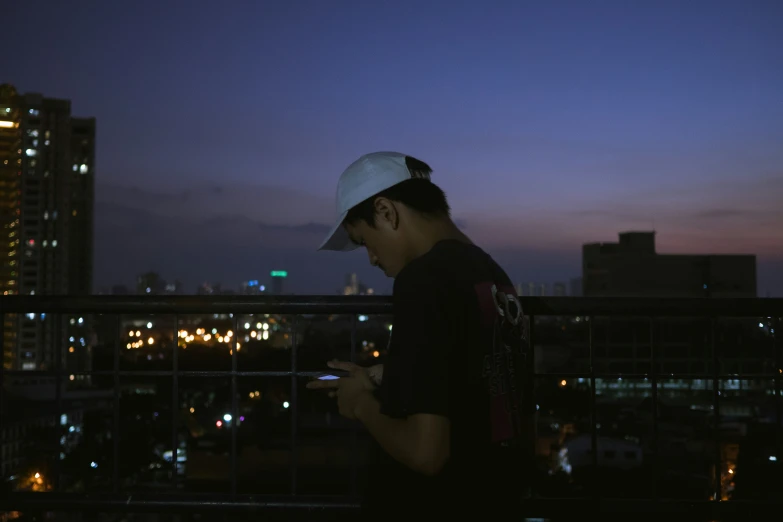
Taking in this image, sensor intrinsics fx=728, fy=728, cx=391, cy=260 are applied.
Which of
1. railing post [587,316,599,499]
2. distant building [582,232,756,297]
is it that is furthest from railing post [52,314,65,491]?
distant building [582,232,756,297]

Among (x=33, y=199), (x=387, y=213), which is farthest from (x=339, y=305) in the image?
(x=33, y=199)

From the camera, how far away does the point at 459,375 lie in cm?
196

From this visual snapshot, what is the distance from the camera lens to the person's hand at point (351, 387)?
7.08ft

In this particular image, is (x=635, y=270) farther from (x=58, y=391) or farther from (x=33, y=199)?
(x=33, y=199)

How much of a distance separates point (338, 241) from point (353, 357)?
4.43ft

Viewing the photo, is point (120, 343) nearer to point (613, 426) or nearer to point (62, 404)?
point (62, 404)

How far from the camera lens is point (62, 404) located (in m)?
3.92

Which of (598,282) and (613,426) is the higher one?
(598,282)

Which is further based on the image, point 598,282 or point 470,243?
point 598,282

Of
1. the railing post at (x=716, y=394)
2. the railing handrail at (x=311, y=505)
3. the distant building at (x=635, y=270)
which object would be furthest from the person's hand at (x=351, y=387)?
the distant building at (x=635, y=270)

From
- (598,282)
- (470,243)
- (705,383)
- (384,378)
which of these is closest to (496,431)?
(384,378)

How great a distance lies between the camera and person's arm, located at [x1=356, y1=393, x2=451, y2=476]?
74.1 inches

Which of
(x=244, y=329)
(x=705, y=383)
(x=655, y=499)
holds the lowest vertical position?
(x=655, y=499)

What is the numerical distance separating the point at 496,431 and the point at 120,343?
2450mm
